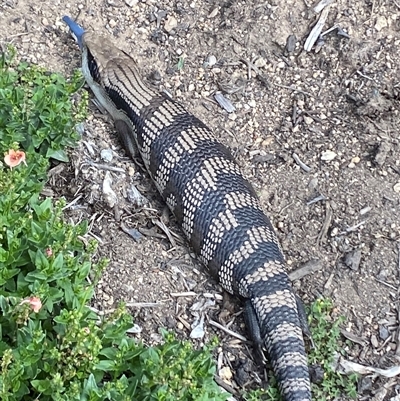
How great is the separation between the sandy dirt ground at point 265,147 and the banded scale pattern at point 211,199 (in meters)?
0.13

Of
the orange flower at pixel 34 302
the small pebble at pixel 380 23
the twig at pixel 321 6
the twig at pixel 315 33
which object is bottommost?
the orange flower at pixel 34 302

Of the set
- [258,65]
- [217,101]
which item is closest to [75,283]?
[217,101]

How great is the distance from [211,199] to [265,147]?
626 mm

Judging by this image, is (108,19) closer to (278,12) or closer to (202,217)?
(278,12)

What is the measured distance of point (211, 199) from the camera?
3.83 metres

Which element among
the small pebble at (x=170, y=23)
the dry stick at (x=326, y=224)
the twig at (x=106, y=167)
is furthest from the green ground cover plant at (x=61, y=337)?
the small pebble at (x=170, y=23)

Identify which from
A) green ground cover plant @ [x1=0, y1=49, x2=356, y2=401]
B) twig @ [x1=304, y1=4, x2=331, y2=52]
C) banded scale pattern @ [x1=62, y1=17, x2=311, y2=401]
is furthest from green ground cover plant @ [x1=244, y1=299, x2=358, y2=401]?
twig @ [x1=304, y1=4, x2=331, y2=52]

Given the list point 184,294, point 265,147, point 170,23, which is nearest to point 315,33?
point 265,147

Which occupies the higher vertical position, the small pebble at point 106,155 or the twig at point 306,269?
the twig at point 306,269

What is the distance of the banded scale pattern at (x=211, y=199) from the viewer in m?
3.49

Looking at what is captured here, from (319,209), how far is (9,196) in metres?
1.77

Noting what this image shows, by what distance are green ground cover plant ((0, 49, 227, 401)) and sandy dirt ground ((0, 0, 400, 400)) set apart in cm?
53

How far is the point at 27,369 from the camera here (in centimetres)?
270

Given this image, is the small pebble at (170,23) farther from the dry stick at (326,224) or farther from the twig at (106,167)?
the dry stick at (326,224)
